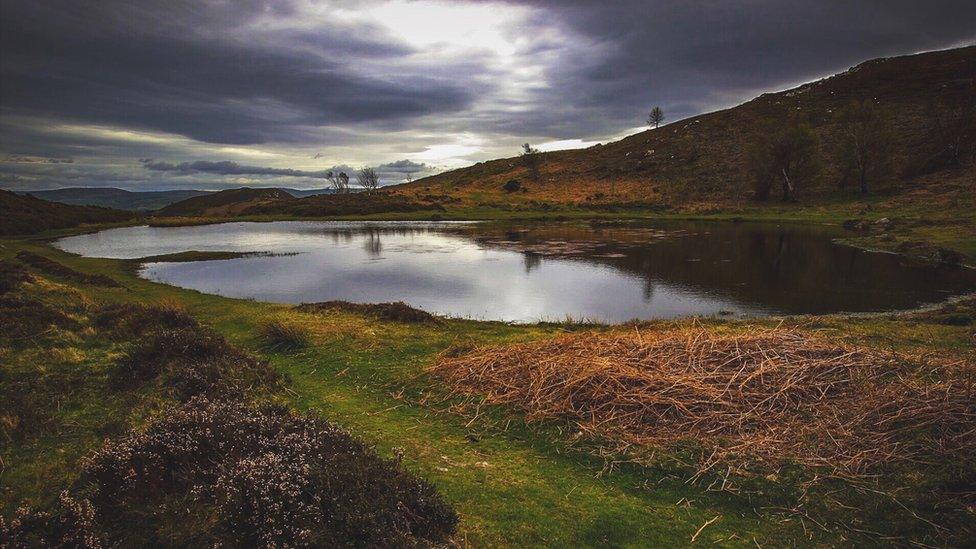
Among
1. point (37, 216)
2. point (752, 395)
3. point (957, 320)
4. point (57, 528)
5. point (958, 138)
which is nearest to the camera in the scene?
point (57, 528)

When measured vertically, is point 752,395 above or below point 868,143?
below

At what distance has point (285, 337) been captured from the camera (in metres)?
13.9

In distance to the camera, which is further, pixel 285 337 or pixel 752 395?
pixel 285 337

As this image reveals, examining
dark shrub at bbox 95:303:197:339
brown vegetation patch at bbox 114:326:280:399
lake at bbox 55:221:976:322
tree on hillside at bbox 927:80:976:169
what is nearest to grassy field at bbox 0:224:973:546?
brown vegetation patch at bbox 114:326:280:399

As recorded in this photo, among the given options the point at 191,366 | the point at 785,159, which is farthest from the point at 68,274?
the point at 785,159

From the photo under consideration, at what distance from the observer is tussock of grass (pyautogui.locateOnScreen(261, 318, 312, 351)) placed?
13703 millimetres

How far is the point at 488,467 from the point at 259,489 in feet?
11.1

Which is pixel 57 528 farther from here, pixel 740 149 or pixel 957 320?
pixel 740 149

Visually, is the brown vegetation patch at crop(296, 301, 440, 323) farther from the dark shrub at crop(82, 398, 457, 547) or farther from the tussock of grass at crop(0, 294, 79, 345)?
the dark shrub at crop(82, 398, 457, 547)

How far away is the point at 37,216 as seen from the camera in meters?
70.6

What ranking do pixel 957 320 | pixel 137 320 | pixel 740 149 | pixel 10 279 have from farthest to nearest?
pixel 740 149
pixel 10 279
pixel 957 320
pixel 137 320

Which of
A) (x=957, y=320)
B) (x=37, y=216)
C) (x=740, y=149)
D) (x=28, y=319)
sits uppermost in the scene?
(x=740, y=149)

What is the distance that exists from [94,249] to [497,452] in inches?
2296

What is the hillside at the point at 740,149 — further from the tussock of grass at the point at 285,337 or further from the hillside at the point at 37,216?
the tussock of grass at the point at 285,337
